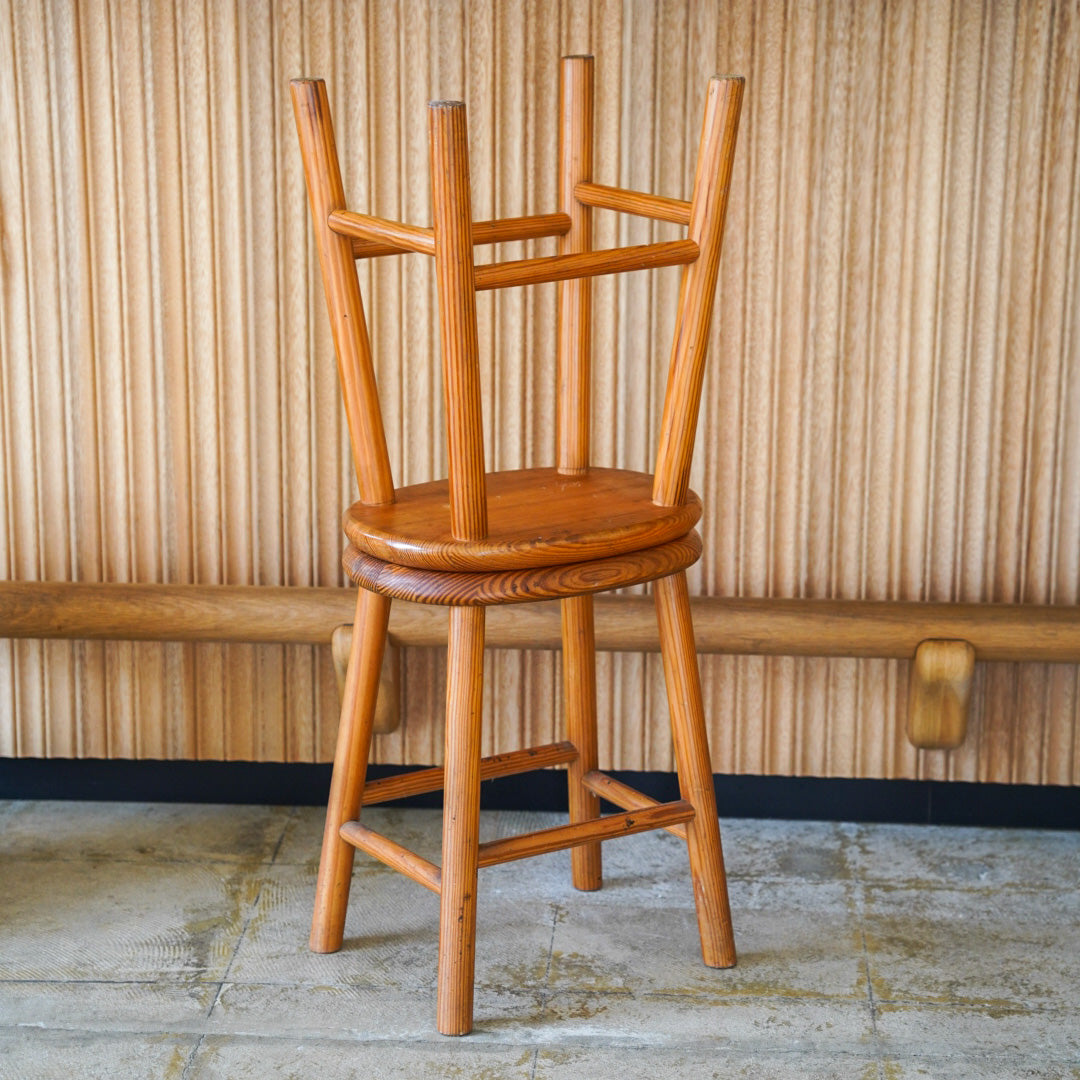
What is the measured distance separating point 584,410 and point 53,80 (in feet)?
3.44

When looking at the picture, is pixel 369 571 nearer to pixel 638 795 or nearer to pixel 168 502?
pixel 638 795

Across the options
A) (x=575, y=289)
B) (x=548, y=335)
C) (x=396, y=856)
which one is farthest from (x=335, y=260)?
(x=396, y=856)

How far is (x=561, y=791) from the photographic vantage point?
8.25ft

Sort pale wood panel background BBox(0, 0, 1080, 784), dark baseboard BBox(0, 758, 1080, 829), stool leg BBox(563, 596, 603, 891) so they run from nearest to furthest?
stool leg BBox(563, 596, 603, 891) → pale wood panel background BBox(0, 0, 1080, 784) → dark baseboard BBox(0, 758, 1080, 829)

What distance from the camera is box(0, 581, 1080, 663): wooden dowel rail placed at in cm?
229

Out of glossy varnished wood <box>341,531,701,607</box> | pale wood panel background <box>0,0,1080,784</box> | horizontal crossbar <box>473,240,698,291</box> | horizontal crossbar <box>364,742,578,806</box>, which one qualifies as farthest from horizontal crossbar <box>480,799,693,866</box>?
horizontal crossbar <box>473,240,698,291</box>

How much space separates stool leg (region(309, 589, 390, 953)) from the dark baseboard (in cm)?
52

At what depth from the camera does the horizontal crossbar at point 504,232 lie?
1778mm

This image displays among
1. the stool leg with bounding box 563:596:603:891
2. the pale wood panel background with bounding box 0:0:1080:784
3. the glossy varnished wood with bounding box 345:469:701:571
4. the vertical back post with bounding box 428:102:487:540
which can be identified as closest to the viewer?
the vertical back post with bounding box 428:102:487:540

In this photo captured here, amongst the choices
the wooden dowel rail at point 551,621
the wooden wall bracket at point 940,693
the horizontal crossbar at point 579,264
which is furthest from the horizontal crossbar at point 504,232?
the wooden wall bracket at point 940,693

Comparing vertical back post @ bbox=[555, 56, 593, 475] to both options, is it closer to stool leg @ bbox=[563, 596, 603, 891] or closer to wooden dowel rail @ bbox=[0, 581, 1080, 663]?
stool leg @ bbox=[563, 596, 603, 891]

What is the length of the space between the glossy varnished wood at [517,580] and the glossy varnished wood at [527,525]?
0.04 feet

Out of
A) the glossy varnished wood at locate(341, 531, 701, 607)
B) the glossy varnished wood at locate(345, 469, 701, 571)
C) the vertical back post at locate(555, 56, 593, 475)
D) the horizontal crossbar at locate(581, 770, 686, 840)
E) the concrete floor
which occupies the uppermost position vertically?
the vertical back post at locate(555, 56, 593, 475)

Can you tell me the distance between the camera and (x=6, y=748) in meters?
2.53
